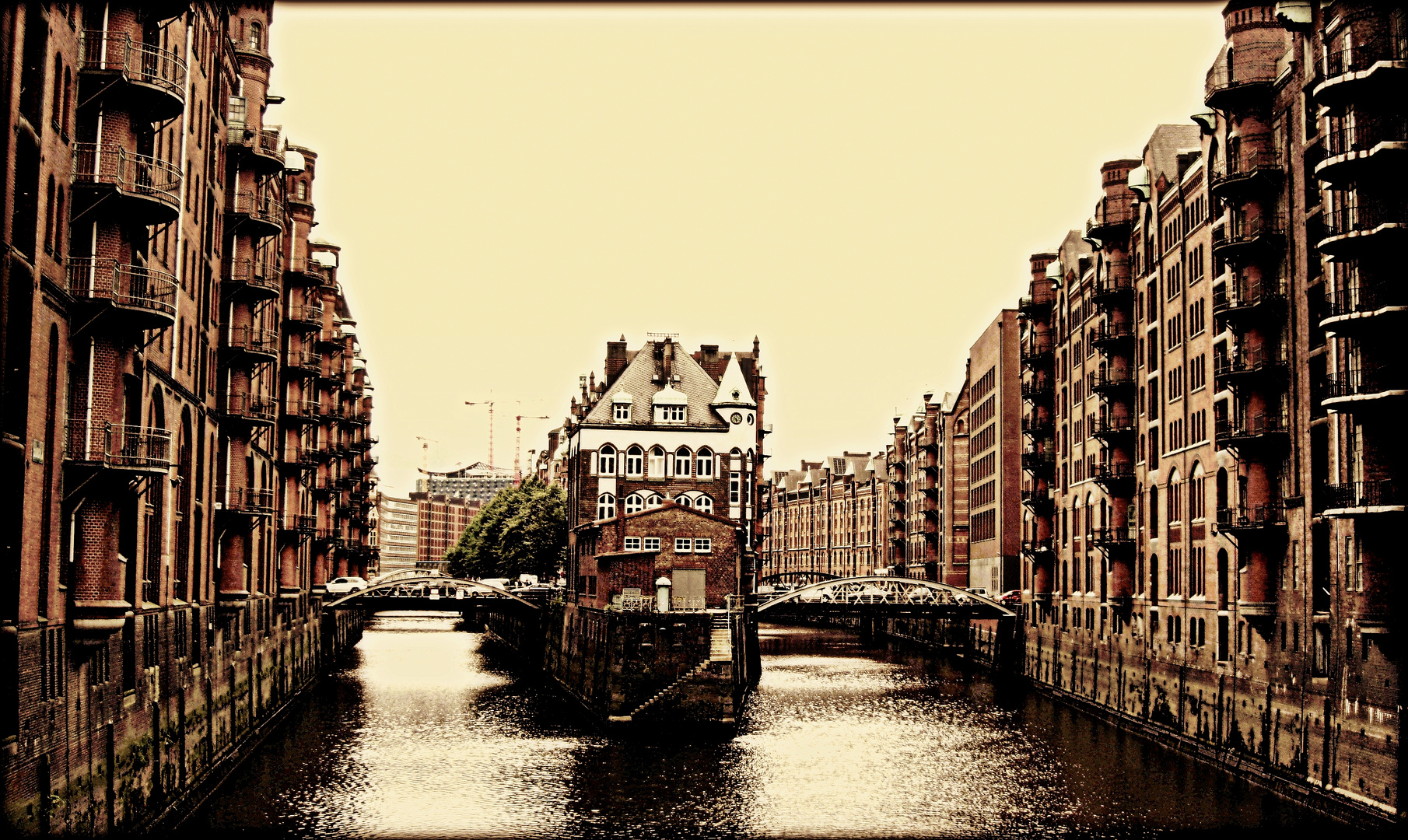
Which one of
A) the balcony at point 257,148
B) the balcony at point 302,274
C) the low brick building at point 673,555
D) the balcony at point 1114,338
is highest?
the balcony at point 257,148

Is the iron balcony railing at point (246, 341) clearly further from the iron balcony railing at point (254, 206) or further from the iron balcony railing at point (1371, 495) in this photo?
the iron balcony railing at point (1371, 495)

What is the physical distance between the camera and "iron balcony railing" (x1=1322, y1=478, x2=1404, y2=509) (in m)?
32.8

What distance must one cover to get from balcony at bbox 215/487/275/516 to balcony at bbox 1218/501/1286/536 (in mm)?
29574

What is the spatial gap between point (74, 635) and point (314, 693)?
1524 inches

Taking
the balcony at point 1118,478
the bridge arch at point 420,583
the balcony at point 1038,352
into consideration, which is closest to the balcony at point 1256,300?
the balcony at point 1118,478

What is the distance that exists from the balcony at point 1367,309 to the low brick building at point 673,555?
3178 centimetres

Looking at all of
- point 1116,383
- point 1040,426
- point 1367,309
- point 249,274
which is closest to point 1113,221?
point 1116,383

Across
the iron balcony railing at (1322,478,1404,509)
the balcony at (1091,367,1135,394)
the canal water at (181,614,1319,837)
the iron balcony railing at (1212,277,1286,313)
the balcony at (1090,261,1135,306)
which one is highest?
the balcony at (1090,261,1135,306)

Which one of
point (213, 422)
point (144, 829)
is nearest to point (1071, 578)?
point (213, 422)

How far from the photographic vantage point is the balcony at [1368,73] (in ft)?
105

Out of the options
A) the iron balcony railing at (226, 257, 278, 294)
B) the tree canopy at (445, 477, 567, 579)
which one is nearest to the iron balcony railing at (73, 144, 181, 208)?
the iron balcony railing at (226, 257, 278, 294)

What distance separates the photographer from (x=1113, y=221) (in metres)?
60.6

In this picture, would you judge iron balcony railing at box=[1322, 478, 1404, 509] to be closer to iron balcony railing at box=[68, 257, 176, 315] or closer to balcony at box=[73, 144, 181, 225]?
iron balcony railing at box=[68, 257, 176, 315]

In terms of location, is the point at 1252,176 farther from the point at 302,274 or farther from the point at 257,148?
the point at 302,274
